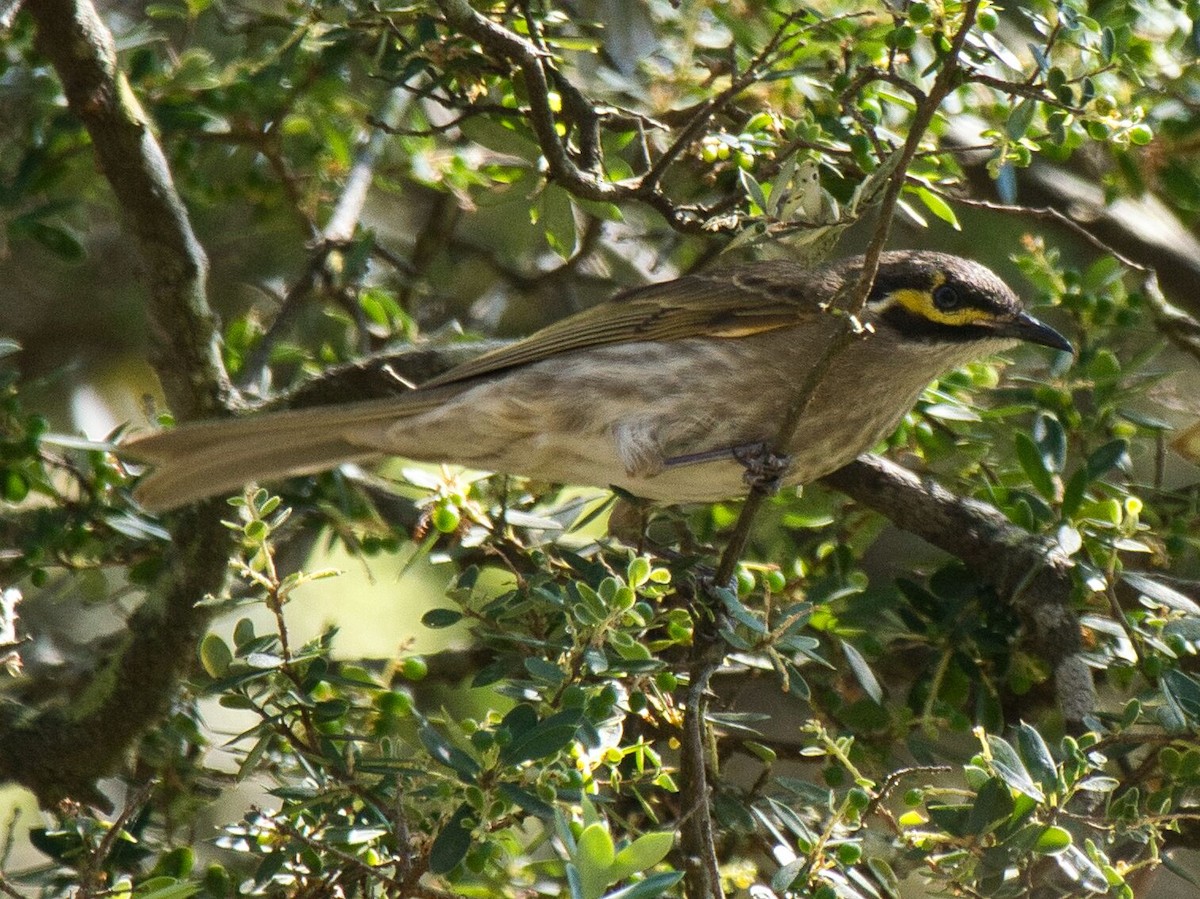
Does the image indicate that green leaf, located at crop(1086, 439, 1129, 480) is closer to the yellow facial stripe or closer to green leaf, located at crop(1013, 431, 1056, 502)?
green leaf, located at crop(1013, 431, 1056, 502)

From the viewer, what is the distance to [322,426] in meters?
3.99

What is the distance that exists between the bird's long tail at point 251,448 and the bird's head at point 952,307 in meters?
1.39

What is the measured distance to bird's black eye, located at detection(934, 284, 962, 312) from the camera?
4.05 metres

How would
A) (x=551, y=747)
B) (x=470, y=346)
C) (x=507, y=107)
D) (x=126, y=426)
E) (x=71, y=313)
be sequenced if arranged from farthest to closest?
(x=71, y=313)
(x=470, y=346)
(x=126, y=426)
(x=507, y=107)
(x=551, y=747)

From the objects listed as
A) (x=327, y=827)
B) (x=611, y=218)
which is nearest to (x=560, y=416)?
(x=611, y=218)

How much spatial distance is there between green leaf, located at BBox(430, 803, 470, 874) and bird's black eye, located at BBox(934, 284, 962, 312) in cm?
212

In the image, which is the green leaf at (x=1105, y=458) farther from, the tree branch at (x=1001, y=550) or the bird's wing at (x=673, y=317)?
the bird's wing at (x=673, y=317)

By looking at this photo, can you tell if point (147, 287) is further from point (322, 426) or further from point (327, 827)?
point (327, 827)

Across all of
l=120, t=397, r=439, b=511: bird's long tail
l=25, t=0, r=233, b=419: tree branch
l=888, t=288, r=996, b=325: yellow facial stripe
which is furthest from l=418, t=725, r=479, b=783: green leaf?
l=888, t=288, r=996, b=325: yellow facial stripe

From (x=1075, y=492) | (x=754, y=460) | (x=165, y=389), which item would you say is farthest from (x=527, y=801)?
(x=165, y=389)

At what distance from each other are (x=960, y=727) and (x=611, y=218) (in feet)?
5.41

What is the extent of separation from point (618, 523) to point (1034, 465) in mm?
1273

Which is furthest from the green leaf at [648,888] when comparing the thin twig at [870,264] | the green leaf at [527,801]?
the thin twig at [870,264]

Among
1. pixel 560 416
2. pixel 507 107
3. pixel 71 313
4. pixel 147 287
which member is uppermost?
pixel 507 107
